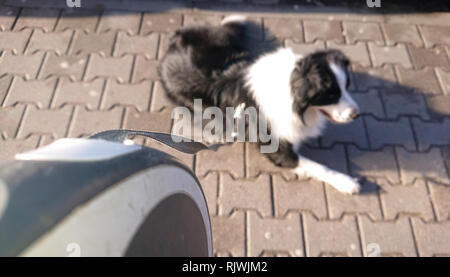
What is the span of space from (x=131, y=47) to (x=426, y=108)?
2305 millimetres

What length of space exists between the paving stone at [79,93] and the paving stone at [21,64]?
0.86ft

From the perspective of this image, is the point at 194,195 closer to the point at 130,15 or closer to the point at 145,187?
the point at 145,187

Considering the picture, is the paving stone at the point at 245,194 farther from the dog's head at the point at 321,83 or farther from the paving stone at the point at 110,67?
the paving stone at the point at 110,67

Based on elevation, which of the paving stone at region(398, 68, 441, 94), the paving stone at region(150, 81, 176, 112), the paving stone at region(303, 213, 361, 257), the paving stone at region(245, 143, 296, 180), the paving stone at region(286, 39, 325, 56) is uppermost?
the paving stone at region(286, 39, 325, 56)

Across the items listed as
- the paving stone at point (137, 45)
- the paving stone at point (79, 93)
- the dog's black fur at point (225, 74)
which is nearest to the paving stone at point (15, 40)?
the paving stone at point (79, 93)

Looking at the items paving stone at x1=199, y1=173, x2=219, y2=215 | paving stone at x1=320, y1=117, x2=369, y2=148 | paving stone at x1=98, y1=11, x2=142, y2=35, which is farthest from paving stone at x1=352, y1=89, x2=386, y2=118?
paving stone at x1=98, y1=11, x2=142, y2=35

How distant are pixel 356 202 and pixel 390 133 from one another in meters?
0.62

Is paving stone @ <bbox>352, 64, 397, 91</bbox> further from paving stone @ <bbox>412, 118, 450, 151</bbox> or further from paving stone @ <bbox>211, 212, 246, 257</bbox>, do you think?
paving stone @ <bbox>211, 212, 246, 257</bbox>

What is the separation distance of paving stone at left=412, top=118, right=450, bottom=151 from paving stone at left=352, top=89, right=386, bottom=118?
25cm

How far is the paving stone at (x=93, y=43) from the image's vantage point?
2930 millimetres

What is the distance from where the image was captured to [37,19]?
3094 mm

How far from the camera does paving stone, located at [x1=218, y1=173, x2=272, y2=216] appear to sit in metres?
2.24

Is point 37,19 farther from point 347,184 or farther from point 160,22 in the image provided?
point 347,184
